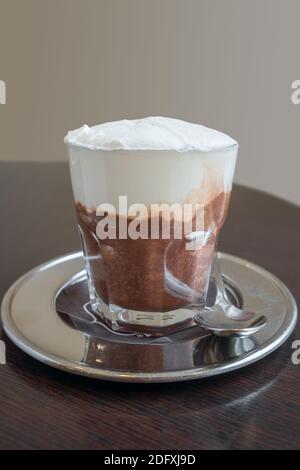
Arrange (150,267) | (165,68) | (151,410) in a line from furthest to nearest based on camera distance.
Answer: (165,68) < (150,267) < (151,410)

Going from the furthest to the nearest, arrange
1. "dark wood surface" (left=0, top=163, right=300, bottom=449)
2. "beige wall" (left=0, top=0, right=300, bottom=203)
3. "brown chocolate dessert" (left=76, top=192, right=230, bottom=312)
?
"beige wall" (left=0, top=0, right=300, bottom=203) → "brown chocolate dessert" (left=76, top=192, right=230, bottom=312) → "dark wood surface" (left=0, top=163, right=300, bottom=449)

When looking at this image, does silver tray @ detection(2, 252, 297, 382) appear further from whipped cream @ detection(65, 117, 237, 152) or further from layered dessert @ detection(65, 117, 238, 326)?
whipped cream @ detection(65, 117, 237, 152)

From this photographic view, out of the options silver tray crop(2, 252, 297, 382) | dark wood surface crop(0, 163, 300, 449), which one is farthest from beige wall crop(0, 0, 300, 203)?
dark wood surface crop(0, 163, 300, 449)

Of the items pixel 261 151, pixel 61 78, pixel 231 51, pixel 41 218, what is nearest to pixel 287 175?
pixel 261 151

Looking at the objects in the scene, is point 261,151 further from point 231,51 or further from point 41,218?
point 41,218

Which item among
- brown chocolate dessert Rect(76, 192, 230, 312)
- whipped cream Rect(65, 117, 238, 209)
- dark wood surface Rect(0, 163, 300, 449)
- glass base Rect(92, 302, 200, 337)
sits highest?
whipped cream Rect(65, 117, 238, 209)

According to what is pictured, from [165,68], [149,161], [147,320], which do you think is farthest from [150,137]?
[165,68]

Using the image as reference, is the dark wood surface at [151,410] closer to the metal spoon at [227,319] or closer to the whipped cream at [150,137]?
the metal spoon at [227,319]

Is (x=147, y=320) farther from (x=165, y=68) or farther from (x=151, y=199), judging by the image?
(x=165, y=68)

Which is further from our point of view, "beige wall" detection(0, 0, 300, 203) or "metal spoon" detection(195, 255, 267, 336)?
"beige wall" detection(0, 0, 300, 203)
